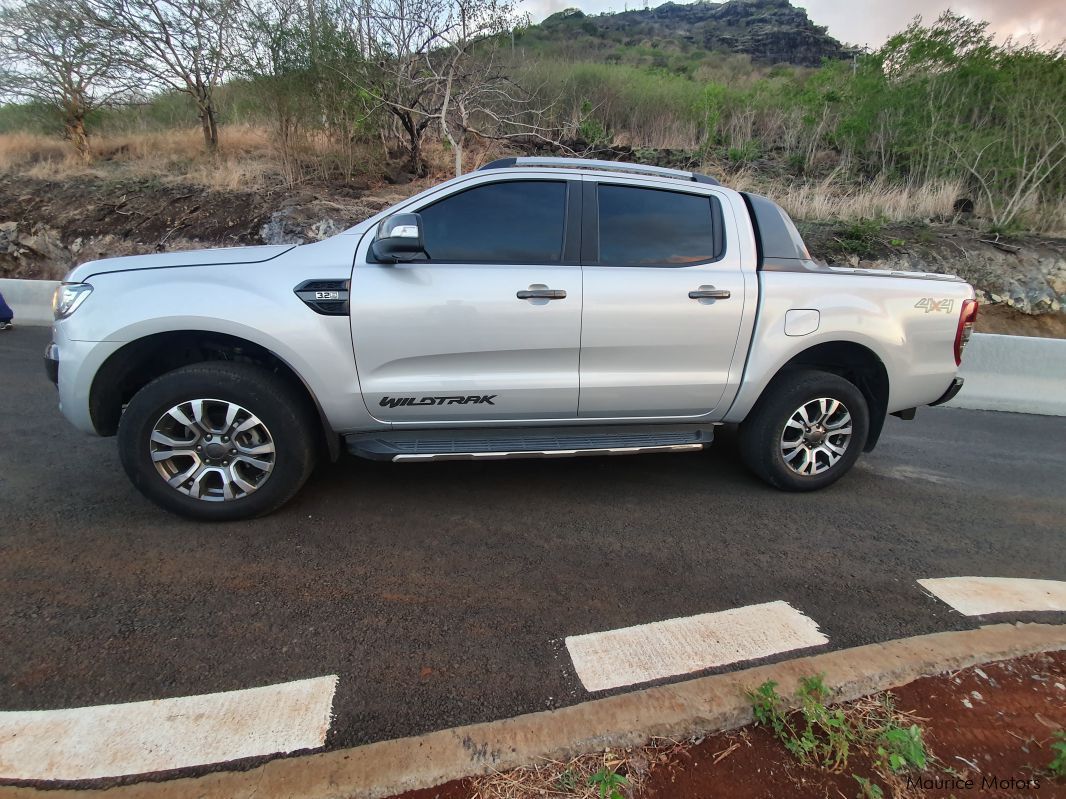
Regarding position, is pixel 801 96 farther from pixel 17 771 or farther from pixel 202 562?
pixel 17 771

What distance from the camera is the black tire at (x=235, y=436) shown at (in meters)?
3.07

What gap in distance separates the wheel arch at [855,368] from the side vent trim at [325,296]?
261 cm

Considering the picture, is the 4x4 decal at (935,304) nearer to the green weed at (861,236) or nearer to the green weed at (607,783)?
the green weed at (607,783)

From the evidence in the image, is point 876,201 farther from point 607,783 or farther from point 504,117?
point 607,783

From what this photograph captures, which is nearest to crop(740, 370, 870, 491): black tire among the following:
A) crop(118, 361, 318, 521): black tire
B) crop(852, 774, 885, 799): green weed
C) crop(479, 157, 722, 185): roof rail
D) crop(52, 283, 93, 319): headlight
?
crop(479, 157, 722, 185): roof rail

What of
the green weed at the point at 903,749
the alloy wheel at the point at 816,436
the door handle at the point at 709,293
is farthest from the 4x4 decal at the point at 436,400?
the green weed at the point at 903,749

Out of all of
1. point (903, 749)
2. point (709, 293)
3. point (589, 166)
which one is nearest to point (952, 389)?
point (709, 293)

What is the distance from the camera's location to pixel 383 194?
10953 mm

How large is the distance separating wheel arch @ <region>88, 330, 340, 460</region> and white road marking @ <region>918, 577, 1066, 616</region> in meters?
3.23

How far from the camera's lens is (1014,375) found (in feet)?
21.5

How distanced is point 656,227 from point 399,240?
1.57 m

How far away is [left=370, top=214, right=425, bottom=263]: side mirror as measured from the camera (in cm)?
302

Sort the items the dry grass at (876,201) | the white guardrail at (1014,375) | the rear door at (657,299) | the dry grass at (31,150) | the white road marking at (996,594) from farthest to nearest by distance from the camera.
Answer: the dry grass at (31,150) → the dry grass at (876,201) → the white guardrail at (1014,375) → the rear door at (657,299) → the white road marking at (996,594)

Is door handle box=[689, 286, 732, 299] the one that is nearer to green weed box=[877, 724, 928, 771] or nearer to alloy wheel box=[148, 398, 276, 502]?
green weed box=[877, 724, 928, 771]
